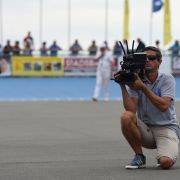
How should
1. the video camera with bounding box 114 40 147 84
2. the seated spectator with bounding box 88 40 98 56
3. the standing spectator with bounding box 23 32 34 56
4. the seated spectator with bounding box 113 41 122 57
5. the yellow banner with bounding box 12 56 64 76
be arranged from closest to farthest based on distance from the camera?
the video camera with bounding box 114 40 147 84, the yellow banner with bounding box 12 56 64 76, the standing spectator with bounding box 23 32 34 56, the seated spectator with bounding box 88 40 98 56, the seated spectator with bounding box 113 41 122 57

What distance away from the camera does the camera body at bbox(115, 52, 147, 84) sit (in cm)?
855

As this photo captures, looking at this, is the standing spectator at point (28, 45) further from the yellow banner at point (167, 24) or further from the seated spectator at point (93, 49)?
the yellow banner at point (167, 24)

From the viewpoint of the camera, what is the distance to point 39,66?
3775 cm

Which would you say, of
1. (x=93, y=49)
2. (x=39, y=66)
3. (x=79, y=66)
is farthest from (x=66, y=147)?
(x=93, y=49)

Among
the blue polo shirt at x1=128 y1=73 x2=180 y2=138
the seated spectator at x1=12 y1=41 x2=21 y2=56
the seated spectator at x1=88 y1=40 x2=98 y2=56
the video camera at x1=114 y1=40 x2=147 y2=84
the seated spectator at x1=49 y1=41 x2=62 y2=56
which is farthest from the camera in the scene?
the seated spectator at x1=49 y1=41 x2=62 y2=56

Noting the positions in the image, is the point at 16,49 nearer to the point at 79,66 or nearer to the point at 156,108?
the point at 79,66

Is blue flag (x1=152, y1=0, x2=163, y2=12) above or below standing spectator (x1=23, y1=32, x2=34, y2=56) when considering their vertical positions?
above

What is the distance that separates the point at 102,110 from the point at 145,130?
10834 millimetres

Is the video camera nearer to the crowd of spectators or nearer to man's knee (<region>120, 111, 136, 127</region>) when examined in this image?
man's knee (<region>120, 111, 136, 127</region>)

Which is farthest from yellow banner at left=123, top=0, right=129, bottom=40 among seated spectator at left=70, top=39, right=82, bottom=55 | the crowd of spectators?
seated spectator at left=70, top=39, right=82, bottom=55

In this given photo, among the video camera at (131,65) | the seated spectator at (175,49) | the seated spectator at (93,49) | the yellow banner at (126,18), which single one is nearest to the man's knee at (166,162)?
the video camera at (131,65)

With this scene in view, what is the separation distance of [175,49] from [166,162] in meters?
32.0

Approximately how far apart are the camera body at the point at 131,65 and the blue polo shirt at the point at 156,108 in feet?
1.26

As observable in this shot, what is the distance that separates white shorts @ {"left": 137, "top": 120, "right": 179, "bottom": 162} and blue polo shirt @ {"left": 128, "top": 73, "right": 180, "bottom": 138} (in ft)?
0.24
